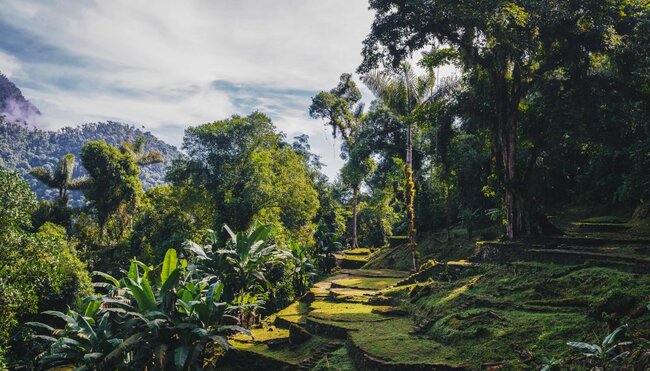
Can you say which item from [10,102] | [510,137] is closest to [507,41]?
[510,137]

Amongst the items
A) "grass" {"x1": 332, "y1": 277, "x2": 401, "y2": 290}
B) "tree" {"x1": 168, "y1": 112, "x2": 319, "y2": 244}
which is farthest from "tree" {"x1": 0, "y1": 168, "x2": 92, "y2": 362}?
"tree" {"x1": 168, "y1": 112, "x2": 319, "y2": 244}

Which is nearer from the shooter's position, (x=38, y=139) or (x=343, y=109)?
(x=343, y=109)

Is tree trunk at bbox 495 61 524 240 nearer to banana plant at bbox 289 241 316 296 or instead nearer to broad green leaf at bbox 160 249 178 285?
banana plant at bbox 289 241 316 296

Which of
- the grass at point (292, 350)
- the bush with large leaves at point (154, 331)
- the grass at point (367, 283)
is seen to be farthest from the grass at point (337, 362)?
the grass at point (367, 283)

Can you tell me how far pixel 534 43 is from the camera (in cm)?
1223

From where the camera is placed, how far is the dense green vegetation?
746 centimetres

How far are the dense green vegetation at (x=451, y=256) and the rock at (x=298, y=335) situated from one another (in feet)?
0.15

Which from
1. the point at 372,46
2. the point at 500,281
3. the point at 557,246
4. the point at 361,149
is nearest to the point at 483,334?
the point at 500,281

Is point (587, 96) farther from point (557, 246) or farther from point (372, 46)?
point (372, 46)

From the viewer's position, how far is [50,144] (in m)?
165

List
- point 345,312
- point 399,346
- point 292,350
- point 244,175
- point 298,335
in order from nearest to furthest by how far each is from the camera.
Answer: point 399,346, point 292,350, point 298,335, point 345,312, point 244,175

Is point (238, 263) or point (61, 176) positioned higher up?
point (61, 176)

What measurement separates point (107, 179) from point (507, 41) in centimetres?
2788

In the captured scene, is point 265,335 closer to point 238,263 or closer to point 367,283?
point 238,263
